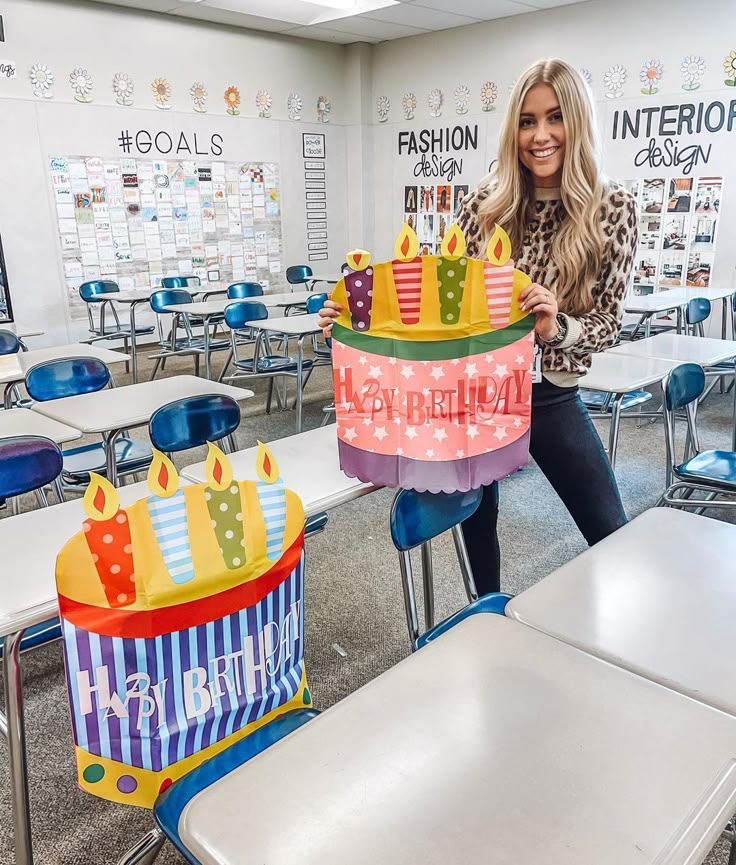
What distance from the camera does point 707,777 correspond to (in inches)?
33.0

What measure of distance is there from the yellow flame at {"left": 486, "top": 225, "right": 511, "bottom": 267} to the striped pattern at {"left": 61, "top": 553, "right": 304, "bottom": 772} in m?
0.66

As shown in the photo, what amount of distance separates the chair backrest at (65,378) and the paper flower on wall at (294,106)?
5452 mm

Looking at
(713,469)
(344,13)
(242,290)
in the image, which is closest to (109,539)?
(713,469)

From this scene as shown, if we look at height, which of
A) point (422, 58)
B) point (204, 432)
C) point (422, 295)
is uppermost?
point (422, 58)

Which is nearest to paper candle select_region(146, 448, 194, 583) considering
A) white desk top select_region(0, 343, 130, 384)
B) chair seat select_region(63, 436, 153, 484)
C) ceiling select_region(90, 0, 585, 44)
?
chair seat select_region(63, 436, 153, 484)

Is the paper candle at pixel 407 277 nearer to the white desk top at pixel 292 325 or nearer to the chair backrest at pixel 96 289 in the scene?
the white desk top at pixel 292 325

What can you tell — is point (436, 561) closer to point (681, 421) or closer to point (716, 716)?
point (716, 716)

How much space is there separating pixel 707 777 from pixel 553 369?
0.99 metres

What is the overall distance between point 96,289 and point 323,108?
3445 mm

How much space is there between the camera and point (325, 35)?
24.6 ft

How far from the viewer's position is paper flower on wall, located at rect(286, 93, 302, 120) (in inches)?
303

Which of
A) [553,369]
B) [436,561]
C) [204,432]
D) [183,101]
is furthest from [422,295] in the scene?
[183,101]

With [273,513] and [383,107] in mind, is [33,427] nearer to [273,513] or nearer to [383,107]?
[273,513]

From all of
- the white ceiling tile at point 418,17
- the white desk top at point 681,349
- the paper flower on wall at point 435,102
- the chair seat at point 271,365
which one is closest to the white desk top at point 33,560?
the white desk top at point 681,349
